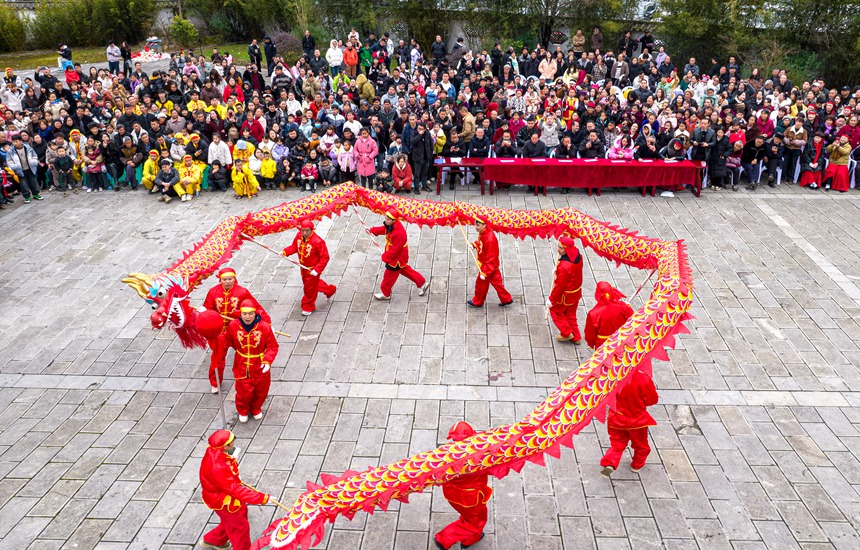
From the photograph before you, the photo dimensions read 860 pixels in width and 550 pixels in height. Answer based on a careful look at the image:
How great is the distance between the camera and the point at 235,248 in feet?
28.1

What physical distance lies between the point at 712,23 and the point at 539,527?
1737 centimetres

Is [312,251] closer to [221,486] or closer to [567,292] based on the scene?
[567,292]

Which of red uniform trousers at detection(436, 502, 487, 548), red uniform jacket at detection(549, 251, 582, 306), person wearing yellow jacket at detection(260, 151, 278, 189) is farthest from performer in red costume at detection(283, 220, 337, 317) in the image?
person wearing yellow jacket at detection(260, 151, 278, 189)

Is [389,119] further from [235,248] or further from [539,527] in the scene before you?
[539,527]

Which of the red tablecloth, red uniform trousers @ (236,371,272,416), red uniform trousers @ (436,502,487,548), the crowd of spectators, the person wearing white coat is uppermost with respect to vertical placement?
the person wearing white coat

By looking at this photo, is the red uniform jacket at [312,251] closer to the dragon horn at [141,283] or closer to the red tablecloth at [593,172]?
the dragon horn at [141,283]

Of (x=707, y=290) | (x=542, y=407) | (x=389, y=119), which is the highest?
(x=389, y=119)

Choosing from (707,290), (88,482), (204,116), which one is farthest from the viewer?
(204,116)

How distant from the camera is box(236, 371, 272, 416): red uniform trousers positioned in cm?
696

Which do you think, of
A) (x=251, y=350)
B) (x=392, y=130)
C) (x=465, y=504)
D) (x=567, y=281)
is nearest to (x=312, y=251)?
(x=251, y=350)

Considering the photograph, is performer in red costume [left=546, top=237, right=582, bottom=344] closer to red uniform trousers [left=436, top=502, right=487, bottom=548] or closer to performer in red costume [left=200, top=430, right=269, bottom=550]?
red uniform trousers [left=436, top=502, right=487, bottom=548]

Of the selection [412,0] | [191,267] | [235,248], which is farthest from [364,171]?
[412,0]

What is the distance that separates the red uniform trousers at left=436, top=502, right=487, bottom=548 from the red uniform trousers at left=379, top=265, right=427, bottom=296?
437 cm

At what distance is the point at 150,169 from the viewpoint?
44.7 ft
